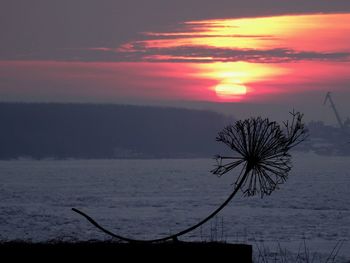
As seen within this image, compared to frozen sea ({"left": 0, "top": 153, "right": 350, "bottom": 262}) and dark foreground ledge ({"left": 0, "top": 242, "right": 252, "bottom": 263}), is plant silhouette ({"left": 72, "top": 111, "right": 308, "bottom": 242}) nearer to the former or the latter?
dark foreground ledge ({"left": 0, "top": 242, "right": 252, "bottom": 263})

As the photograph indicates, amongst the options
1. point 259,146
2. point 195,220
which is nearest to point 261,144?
point 259,146

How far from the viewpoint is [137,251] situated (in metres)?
7.89

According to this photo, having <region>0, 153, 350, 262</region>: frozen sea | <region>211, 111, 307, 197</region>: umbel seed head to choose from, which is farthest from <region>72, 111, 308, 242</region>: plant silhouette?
<region>0, 153, 350, 262</region>: frozen sea

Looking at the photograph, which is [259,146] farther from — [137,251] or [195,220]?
[195,220]

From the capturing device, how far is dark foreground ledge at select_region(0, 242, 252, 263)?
776cm

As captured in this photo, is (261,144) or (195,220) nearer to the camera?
(261,144)

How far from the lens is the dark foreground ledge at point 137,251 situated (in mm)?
7762

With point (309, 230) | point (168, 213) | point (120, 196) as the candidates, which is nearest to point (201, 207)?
point (168, 213)

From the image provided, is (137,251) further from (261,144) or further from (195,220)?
(195,220)

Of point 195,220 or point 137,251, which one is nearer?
point 137,251

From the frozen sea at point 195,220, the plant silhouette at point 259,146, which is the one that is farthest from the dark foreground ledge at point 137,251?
the frozen sea at point 195,220

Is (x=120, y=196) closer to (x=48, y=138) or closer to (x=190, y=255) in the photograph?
(x=190, y=255)

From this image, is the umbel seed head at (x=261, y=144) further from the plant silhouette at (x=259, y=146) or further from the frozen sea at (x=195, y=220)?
the frozen sea at (x=195, y=220)

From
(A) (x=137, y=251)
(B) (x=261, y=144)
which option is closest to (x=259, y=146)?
(B) (x=261, y=144)
